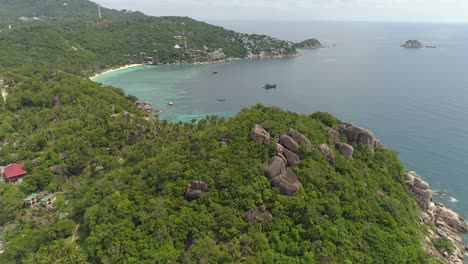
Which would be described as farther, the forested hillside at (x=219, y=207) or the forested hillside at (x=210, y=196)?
the forested hillside at (x=210, y=196)

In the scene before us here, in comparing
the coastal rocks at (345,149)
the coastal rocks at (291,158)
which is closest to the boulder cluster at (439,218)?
the coastal rocks at (345,149)

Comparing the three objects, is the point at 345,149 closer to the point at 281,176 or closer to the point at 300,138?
the point at 300,138

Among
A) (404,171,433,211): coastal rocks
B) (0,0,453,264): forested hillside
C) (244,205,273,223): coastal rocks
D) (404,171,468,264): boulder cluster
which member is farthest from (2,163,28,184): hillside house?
(404,171,433,211): coastal rocks

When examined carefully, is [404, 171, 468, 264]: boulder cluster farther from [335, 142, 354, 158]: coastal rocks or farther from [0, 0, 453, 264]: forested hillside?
[335, 142, 354, 158]: coastal rocks

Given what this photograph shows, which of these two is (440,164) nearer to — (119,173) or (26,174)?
(119,173)

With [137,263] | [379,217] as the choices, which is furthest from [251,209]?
[379,217]

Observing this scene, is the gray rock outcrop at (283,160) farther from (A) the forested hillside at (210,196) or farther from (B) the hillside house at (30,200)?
(B) the hillside house at (30,200)
